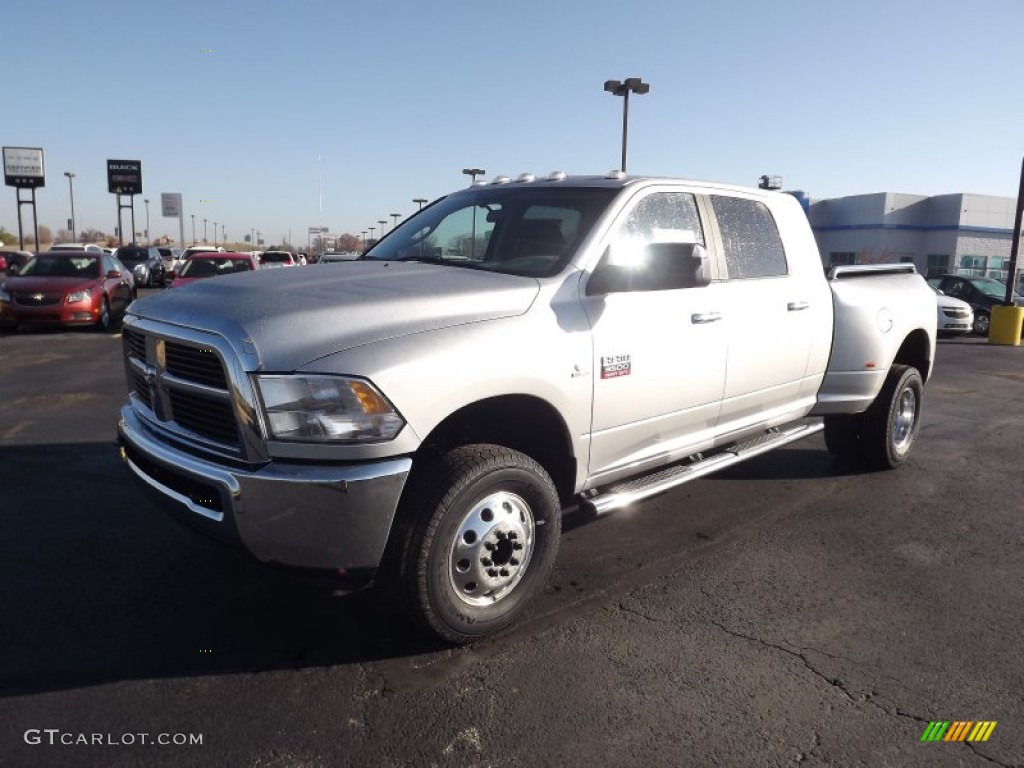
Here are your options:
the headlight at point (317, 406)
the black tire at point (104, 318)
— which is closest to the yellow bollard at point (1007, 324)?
the headlight at point (317, 406)

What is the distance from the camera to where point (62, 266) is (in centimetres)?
1498

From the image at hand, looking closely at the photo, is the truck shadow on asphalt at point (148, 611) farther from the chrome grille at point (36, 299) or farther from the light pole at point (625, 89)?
the light pole at point (625, 89)

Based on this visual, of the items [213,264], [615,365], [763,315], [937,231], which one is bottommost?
[615,365]

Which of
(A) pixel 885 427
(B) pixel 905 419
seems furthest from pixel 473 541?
(B) pixel 905 419

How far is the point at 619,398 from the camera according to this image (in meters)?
3.58

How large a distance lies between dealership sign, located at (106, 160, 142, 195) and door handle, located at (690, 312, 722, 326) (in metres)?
56.7

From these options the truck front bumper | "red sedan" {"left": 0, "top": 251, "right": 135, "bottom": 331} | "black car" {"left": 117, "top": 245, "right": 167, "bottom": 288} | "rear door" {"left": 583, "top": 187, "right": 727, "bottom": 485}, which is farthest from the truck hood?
"black car" {"left": 117, "top": 245, "right": 167, "bottom": 288}

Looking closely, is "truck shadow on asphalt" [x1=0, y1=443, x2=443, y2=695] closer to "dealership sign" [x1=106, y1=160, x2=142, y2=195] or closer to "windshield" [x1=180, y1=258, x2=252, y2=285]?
"windshield" [x1=180, y1=258, x2=252, y2=285]

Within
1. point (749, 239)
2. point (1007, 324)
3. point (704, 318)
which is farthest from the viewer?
point (1007, 324)

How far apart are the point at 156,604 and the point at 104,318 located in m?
13.1

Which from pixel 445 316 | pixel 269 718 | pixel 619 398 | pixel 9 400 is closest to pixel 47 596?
pixel 269 718

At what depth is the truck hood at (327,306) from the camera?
108 inches

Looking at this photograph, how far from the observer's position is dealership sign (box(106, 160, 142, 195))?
5209cm

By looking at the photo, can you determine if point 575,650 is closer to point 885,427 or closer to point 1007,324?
point 885,427
